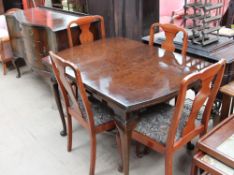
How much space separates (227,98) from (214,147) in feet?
1.86

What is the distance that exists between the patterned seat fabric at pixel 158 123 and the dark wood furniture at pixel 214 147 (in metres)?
0.20

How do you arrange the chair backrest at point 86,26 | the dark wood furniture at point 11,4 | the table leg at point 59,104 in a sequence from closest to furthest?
the table leg at point 59,104 → the chair backrest at point 86,26 → the dark wood furniture at point 11,4

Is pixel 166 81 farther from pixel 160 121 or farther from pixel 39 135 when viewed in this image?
pixel 39 135

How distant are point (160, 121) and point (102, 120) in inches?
16.2

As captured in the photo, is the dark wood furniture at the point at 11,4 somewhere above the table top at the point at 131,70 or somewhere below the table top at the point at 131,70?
above

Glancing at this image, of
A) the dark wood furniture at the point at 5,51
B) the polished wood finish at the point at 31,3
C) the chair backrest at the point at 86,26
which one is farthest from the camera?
the polished wood finish at the point at 31,3

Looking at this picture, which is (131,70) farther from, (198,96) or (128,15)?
(128,15)

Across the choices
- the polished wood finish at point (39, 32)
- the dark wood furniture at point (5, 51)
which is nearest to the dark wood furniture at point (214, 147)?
the polished wood finish at point (39, 32)

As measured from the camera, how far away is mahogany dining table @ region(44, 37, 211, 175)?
158cm

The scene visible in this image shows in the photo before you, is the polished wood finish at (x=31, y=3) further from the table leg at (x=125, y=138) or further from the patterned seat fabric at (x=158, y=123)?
the table leg at (x=125, y=138)

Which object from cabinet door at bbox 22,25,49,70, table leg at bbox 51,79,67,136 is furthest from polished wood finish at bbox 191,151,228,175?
cabinet door at bbox 22,25,49,70

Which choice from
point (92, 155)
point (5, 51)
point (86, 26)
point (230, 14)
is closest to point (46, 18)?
point (86, 26)

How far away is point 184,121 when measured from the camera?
1802mm

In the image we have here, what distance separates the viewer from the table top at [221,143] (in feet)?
4.69
